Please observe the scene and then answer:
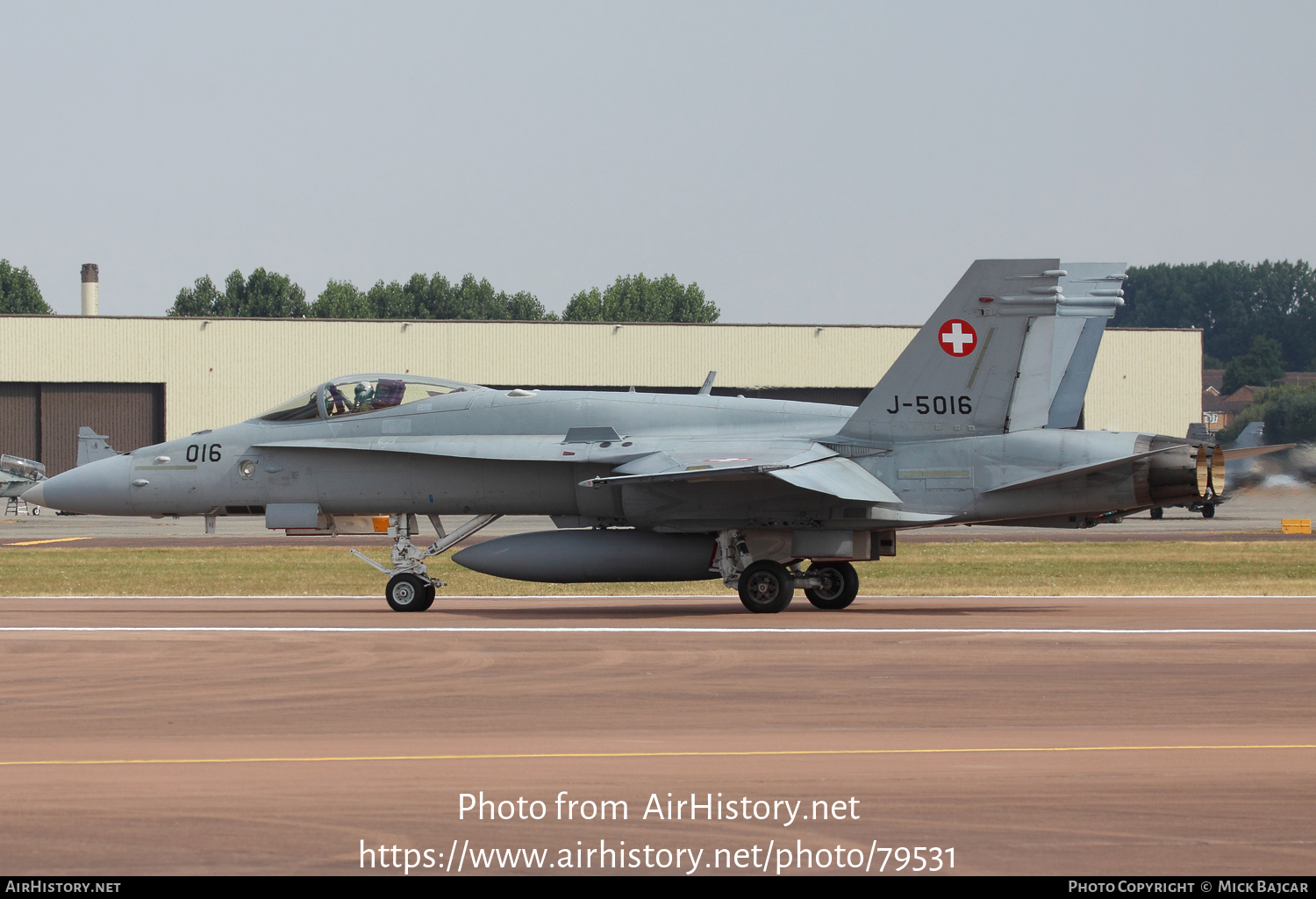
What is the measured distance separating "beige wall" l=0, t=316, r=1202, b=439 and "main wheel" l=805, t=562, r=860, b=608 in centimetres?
3736

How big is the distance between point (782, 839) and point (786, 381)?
173 feet

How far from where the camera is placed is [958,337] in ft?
52.7

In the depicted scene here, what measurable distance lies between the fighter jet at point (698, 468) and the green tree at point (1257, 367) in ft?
502

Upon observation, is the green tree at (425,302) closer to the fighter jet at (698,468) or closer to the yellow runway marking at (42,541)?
Answer: the yellow runway marking at (42,541)

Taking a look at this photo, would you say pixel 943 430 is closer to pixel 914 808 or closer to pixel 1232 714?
pixel 1232 714

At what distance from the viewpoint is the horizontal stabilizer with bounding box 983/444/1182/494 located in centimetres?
1531

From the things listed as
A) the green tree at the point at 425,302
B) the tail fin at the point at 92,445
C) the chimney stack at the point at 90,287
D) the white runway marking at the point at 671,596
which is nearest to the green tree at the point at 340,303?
the green tree at the point at 425,302

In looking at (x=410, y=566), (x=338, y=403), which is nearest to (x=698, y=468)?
(x=410, y=566)

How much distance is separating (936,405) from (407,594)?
6.78m

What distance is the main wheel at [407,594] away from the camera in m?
16.6

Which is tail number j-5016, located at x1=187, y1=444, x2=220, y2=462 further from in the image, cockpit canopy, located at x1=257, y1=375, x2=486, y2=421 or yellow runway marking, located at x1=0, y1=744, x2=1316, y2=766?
yellow runway marking, located at x1=0, y1=744, x2=1316, y2=766

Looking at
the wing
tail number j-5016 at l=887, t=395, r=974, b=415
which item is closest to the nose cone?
the wing

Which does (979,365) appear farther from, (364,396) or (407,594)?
(364,396)
